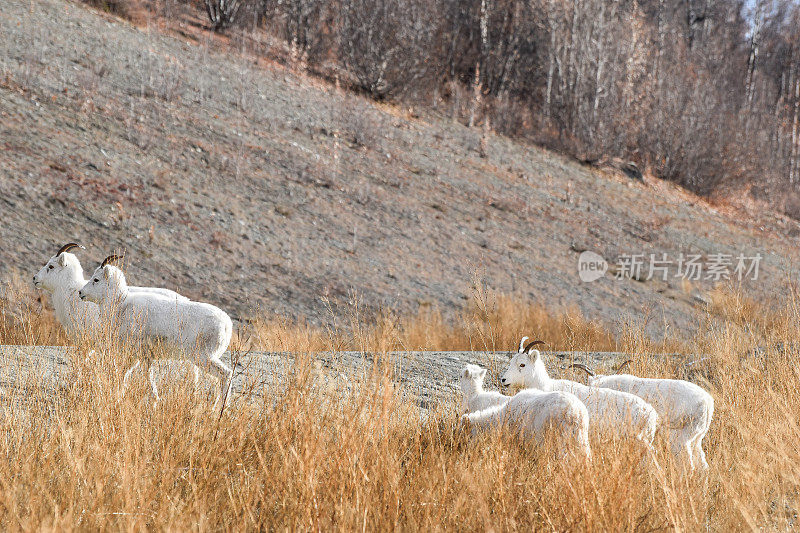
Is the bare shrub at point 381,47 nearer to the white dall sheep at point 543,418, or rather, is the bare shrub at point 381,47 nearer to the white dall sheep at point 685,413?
the white dall sheep at point 685,413

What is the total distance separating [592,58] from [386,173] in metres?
10.9

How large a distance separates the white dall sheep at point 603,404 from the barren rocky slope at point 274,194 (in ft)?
15.0

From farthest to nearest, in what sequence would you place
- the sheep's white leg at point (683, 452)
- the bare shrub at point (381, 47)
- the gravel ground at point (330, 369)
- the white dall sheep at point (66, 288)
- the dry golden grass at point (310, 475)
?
the bare shrub at point (381, 47) < the white dall sheep at point (66, 288) < the gravel ground at point (330, 369) < the sheep's white leg at point (683, 452) < the dry golden grass at point (310, 475)

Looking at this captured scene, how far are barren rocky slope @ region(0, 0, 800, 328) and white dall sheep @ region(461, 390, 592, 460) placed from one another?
537 centimetres

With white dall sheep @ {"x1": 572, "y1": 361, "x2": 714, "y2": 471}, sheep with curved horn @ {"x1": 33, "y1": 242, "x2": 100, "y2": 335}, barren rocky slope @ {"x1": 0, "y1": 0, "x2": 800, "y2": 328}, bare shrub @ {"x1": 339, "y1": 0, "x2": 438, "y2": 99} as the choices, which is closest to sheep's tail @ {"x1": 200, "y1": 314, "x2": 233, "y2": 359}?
sheep with curved horn @ {"x1": 33, "y1": 242, "x2": 100, "y2": 335}

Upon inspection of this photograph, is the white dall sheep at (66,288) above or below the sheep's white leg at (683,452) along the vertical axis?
below

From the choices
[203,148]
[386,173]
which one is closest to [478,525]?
[203,148]

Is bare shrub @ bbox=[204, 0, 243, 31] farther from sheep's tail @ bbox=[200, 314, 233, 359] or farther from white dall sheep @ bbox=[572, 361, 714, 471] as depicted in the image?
white dall sheep @ bbox=[572, 361, 714, 471]

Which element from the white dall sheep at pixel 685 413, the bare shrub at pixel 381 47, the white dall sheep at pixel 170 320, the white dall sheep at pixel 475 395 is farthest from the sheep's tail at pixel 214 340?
the bare shrub at pixel 381 47

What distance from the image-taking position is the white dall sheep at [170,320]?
5035 mm

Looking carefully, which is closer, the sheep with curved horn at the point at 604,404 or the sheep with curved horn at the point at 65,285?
the sheep with curved horn at the point at 604,404

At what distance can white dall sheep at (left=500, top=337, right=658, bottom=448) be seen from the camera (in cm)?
392

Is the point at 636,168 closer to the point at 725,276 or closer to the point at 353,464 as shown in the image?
the point at 725,276

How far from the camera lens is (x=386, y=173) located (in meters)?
16.5
